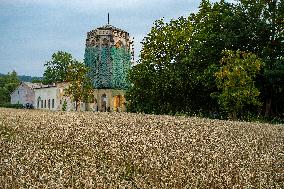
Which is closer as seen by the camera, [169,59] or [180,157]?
[180,157]

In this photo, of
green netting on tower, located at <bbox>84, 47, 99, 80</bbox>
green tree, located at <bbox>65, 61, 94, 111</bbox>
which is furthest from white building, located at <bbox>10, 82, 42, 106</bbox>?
green tree, located at <bbox>65, 61, 94, 111</bbox>

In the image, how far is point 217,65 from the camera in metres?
37.9

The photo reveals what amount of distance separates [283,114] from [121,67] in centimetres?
4010

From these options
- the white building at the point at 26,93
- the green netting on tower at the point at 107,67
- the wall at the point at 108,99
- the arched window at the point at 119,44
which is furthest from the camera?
the white building at the point at 26,93

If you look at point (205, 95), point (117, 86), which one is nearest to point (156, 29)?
point (205, 95)

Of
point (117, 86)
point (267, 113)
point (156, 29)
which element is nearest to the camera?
point (267, 113)

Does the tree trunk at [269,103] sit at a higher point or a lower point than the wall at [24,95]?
lower

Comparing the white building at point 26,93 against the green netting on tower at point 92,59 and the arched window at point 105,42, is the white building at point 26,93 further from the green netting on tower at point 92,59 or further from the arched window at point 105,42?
the arched window at point 105,42

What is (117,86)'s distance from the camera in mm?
73438

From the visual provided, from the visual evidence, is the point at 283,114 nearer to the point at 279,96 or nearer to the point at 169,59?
the point at 279,96

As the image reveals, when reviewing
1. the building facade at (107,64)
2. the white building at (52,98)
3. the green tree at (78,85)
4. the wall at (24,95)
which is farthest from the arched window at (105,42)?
the wall at (24,95)

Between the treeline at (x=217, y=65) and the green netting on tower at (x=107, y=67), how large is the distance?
2662cm

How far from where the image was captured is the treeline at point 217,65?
32281 millimetres

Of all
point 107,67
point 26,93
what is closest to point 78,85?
point 107,67
